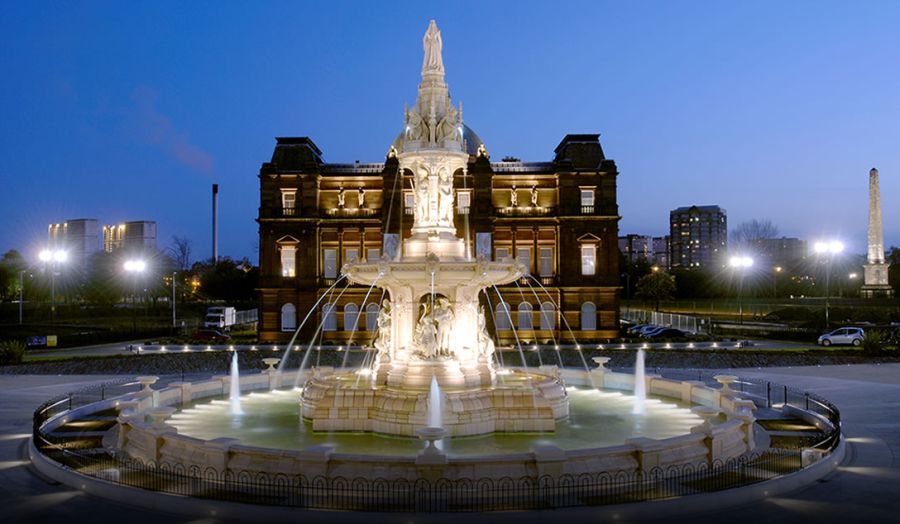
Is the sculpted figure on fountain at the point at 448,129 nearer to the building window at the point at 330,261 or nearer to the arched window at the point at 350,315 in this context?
the arched window at the point at 350,315

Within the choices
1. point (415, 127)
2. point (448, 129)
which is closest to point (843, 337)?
point (448, 129)

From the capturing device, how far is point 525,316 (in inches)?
2352

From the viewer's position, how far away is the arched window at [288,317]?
59.9m

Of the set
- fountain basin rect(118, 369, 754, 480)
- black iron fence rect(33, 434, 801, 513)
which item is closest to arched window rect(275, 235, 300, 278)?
fountain basin rect(118, 369, 754, 480)

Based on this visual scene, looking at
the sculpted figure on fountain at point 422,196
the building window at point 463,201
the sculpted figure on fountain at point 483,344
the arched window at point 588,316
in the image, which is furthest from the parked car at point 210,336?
the sculpted figure on fountain at point 483,344

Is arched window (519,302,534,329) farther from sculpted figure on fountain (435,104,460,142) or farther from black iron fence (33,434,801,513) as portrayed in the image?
black iron fence (33,434,801,513)

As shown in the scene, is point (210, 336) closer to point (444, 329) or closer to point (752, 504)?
point (444, 329)

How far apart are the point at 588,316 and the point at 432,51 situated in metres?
38.9

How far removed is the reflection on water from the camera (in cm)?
1833

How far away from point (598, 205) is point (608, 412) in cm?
3949

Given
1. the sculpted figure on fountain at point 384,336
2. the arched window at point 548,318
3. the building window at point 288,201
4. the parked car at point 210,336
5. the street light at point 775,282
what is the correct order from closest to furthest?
the sculpted figure on fountain at point 384,336, the parked car at point 210,336, the arched window at point 548,318, the building window at point 288,201, the street light at point 775,282

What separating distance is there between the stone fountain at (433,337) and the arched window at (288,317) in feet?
116

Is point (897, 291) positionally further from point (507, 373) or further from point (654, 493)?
point (654, 493)

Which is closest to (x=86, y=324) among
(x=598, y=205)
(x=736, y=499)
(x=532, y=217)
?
(x=532, y=217)
